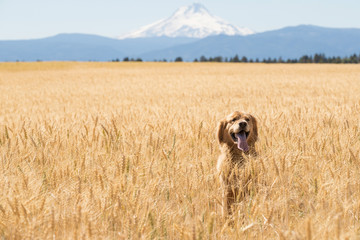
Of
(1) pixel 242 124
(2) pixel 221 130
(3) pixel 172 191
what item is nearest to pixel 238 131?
(1) pixel 242 124

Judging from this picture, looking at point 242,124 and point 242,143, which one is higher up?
point 242,124

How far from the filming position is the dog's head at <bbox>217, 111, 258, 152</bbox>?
2420mm

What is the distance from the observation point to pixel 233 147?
269 cm

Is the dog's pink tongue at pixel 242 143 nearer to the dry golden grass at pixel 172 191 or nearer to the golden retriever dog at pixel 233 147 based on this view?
the golden retriever dog at pixel 233 147

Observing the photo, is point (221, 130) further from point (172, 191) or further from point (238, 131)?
point (172, 191)

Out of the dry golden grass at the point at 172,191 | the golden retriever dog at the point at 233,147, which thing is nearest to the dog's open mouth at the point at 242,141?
the golden retriever dog at the point at 233,147

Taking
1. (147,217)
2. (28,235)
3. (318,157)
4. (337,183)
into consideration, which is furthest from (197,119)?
(28,235)

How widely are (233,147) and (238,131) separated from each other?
0.32 metres

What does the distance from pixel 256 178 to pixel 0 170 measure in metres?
1.91

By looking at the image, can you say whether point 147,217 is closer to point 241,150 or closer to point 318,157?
point 241,150

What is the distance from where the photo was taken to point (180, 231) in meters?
1.67

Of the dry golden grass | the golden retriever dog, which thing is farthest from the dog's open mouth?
the dry golden grass

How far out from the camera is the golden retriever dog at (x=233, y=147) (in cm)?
240

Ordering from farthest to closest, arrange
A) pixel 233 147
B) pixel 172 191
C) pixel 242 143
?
pixel 233 147
pixel 242 143
pixel 172 191
